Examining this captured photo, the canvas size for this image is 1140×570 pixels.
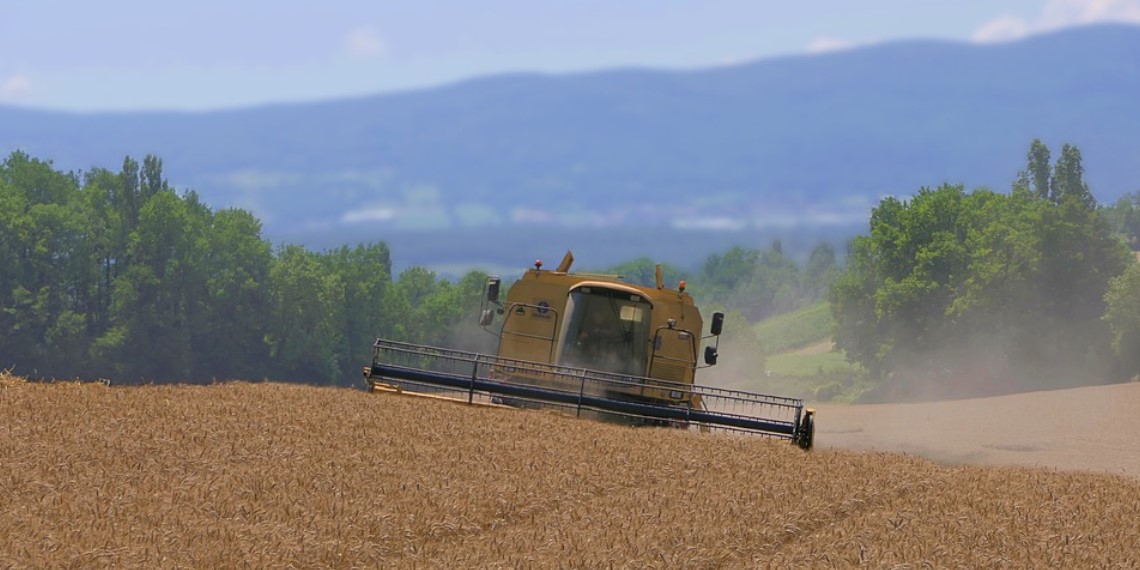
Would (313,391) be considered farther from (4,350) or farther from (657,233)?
(4,350)

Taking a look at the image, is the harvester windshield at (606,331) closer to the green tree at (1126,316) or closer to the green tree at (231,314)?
the green tree at (1126,316)

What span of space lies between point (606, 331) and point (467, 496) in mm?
10777

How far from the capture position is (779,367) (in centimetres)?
12206

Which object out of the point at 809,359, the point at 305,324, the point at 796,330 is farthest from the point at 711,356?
the point at 796,330

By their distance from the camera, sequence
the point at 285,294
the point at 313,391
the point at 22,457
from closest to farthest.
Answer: the point at 22,457, the point at 313,391, the point at 285,294

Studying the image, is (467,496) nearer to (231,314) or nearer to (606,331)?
(606,331)

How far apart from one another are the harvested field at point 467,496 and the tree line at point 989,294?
6087 centimetres

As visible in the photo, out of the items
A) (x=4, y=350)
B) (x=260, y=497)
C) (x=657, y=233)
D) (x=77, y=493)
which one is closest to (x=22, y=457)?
(x=77, y=493)

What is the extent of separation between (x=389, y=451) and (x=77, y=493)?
3.67m

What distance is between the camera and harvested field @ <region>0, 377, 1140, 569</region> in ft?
35.8

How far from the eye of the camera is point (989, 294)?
261 feet

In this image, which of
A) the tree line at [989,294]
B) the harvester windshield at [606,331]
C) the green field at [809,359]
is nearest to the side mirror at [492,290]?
the harvester windshield at [606,331]

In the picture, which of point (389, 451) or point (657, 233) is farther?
point (657, 233)

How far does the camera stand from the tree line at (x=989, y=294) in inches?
3034
